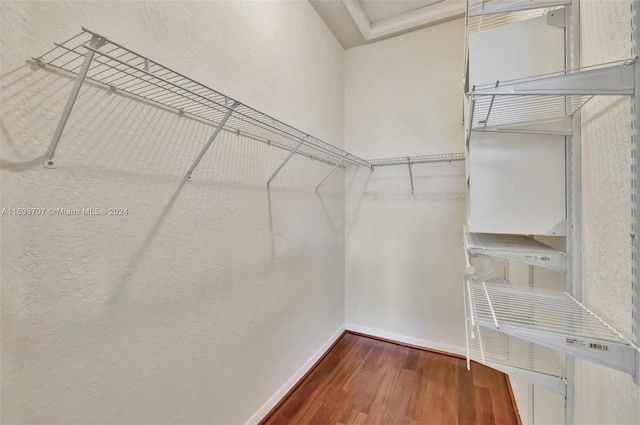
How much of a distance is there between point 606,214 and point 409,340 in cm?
207

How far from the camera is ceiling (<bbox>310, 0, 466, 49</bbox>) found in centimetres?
208

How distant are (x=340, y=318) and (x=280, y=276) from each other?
1.21 metres

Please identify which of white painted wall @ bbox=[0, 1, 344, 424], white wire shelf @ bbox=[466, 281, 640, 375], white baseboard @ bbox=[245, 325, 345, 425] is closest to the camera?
white wire shelf @ bbox=[466, 281, 640, 375]

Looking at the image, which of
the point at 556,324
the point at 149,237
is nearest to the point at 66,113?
the point at 149,237

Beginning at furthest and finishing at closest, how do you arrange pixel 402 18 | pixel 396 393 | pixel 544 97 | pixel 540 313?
pixel 402 18, pixel 396 393, pixel 544 97, pixel 540 313

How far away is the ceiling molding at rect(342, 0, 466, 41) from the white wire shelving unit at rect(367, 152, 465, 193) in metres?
1.16

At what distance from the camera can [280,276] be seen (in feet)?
5.55

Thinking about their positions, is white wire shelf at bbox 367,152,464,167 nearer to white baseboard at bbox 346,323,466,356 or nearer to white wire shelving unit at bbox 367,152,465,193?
white wire shelving unit at bbox 367,152,465,193

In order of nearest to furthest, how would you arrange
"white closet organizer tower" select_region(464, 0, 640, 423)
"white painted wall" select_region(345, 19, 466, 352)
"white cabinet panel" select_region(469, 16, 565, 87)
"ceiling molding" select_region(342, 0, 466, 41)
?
"white closet organizer tower" select_region(464, 0, 640, 423) < "white cabinet panel" select_region(469, 16, 565, 87) < "ceiling molding" select_region(342, 0, 466, 41) < "white painted wall" select_region(345, 19, 466, 352)

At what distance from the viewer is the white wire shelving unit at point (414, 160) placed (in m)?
2.17

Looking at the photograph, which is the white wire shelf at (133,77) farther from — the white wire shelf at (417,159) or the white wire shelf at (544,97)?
the white wire shelf at (417,159)

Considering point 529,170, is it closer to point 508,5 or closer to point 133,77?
point 508,5

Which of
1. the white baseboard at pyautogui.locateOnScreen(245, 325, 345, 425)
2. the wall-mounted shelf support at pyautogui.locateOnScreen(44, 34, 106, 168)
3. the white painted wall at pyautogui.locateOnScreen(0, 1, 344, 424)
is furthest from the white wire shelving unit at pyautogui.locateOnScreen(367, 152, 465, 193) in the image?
the wall-mounted shelf support at pyautogui.locateOnScreen(44, 34, 106, 168)

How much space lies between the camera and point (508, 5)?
100 cm
